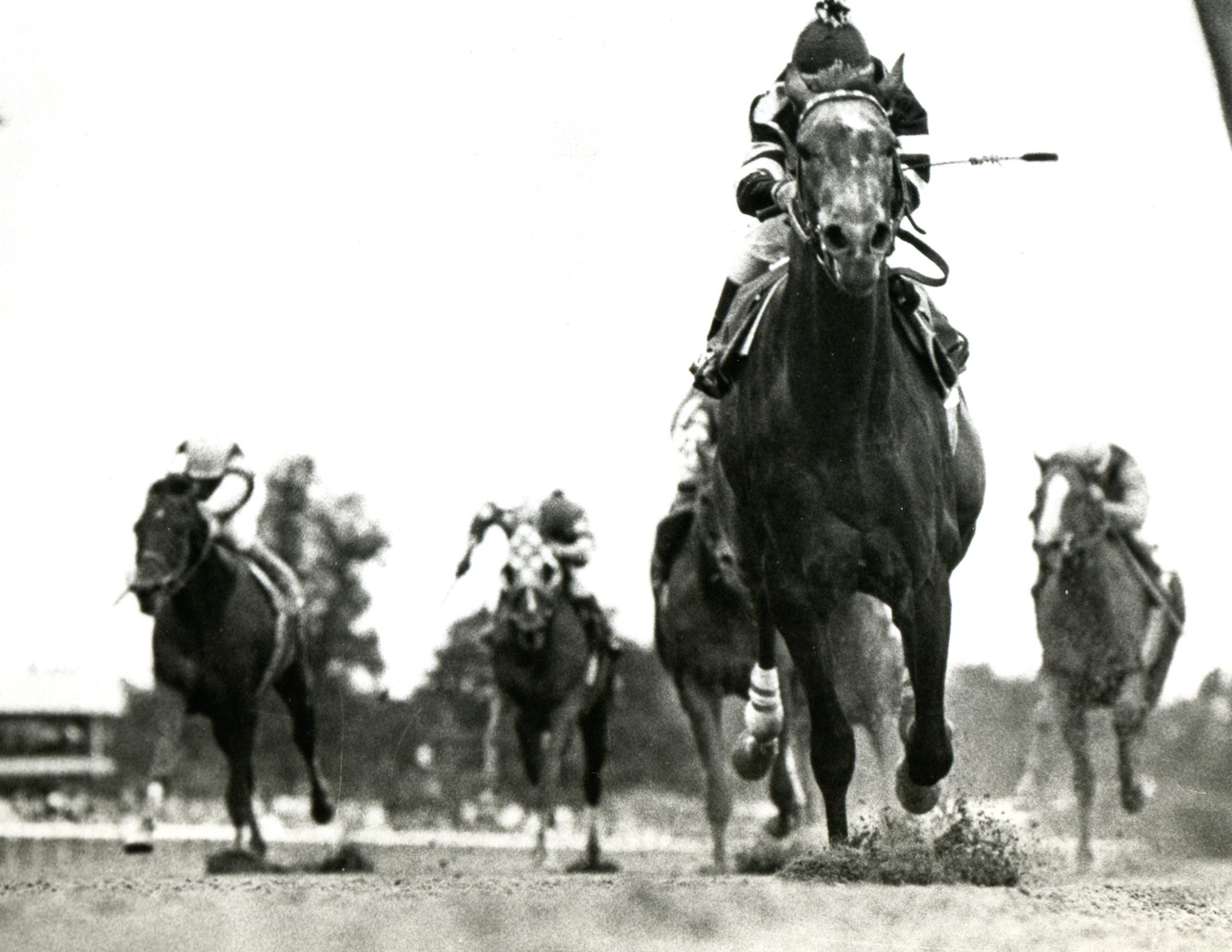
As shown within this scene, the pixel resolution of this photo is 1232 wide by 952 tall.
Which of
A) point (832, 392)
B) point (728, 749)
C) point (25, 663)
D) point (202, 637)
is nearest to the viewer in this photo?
point (832, 392)

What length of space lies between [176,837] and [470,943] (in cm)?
324

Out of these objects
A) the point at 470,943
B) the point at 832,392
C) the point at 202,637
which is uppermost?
the point at 832,392

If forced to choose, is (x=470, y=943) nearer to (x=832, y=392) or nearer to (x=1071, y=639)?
(x=832, y=392)

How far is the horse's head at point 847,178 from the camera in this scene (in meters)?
8.10

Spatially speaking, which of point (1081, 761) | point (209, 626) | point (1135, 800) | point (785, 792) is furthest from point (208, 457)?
point (1135, 800)

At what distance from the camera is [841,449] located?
349 inches

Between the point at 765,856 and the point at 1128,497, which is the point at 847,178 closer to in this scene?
the point at 1128,497

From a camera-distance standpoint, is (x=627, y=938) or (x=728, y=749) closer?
(x=627, y=938)

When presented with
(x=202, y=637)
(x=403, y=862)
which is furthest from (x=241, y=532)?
(x=403, y=862)

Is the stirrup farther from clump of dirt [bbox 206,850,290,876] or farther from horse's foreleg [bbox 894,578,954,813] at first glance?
clump of dirt [bbox 206,850,290,876]

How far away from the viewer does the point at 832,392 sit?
8828 mm

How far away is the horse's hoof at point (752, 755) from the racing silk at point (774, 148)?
9.94 feet

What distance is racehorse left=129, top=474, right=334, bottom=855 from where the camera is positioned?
11.5 m

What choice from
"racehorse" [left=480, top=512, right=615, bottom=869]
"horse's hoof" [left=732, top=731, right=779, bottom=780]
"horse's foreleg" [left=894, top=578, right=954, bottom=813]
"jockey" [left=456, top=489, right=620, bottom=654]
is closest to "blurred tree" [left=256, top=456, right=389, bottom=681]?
"jockey" [left=456, top=489, right=620, bottom=654]
